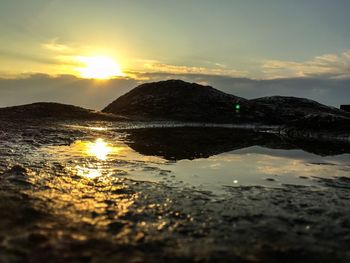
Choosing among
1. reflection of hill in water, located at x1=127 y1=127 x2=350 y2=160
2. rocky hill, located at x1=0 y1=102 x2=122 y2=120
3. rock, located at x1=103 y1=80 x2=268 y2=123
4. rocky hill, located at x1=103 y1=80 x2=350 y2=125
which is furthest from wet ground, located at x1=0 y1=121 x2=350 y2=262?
rocky hill, located at x1=103 y1=80 x2=350 y2=125

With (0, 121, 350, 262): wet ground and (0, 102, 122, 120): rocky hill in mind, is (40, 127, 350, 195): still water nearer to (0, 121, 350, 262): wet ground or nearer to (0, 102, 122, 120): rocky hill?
(0, 121, 350, 262): wet ground

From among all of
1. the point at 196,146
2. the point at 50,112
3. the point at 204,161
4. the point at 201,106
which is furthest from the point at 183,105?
the point at 204,161

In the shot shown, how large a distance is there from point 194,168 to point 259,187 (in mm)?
2046

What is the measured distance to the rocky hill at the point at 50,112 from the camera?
2170 centimetres

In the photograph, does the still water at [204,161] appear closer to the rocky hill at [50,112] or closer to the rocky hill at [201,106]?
the rocky hill at [50,112]

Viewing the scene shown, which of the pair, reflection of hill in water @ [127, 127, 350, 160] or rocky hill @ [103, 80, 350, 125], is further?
rocky hill @ [103, 80, 350, 125]

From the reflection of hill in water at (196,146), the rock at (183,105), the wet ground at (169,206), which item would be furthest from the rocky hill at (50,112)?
the wet ground at (169,206)

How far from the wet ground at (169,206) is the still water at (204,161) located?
0.12 ft

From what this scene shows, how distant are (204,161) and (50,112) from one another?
1514cm

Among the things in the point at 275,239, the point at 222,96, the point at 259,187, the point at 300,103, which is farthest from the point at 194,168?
the point at 300,103

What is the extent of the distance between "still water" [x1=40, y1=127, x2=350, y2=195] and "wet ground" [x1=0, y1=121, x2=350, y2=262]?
0.04 m

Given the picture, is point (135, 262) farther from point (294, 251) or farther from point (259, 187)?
point (259, 187)

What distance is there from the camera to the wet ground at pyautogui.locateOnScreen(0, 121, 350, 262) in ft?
14.3

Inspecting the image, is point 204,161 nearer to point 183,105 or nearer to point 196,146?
point 196,146
